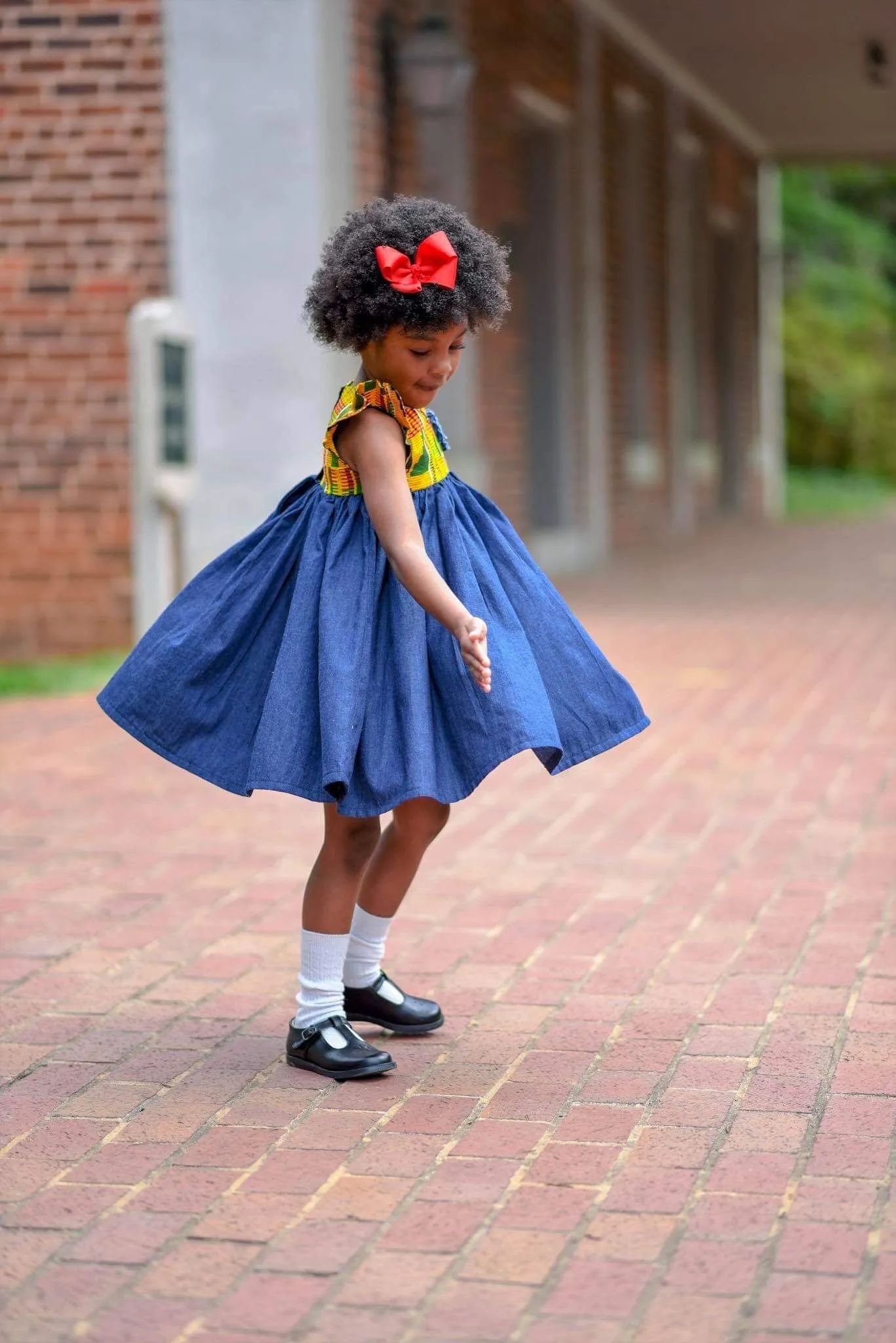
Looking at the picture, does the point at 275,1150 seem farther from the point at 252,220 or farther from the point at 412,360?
the point at 252,220

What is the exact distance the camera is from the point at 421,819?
142 inches

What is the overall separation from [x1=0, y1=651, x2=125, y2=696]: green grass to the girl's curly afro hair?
5061 mm

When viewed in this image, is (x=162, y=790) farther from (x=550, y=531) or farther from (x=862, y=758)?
(x=550, y=531)

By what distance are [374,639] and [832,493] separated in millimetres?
26855

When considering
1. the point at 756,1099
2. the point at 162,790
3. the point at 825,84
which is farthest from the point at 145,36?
the point at 825,84

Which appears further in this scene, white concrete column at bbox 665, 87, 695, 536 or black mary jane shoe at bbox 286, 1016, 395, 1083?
white concrete column at bbox 665, 87, 695, 536

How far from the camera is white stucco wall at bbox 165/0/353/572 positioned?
28.7 feet

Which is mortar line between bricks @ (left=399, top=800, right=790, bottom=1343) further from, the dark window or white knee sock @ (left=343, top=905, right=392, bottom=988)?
the dark window

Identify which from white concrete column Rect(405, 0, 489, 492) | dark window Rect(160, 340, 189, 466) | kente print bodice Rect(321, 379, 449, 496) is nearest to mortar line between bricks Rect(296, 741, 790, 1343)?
kente print bodice Rect(321, 379, 449, 496)

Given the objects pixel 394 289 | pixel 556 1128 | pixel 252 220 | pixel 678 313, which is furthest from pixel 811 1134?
pixel 678 313

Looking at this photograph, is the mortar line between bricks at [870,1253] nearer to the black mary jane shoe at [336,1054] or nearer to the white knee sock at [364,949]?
the black mary jane shoe at [336,1054]

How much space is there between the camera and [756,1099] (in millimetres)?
3311

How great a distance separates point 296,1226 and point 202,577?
4.25 feet

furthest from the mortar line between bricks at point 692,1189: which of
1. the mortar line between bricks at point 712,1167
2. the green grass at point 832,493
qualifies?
the green grass at point 832,493
